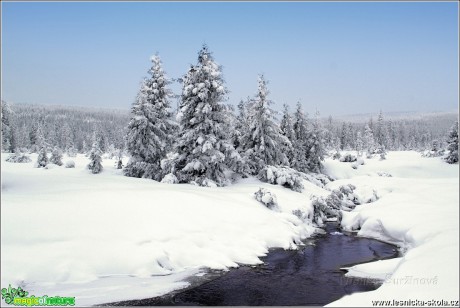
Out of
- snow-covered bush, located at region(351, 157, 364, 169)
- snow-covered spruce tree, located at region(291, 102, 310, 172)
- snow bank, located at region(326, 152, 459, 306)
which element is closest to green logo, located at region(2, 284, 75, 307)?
snow bank, located at region(326, 152, 459, 306)

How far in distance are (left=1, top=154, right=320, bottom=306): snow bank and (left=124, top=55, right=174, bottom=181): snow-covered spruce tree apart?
34.0 ft

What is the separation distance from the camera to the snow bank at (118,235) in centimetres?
1220

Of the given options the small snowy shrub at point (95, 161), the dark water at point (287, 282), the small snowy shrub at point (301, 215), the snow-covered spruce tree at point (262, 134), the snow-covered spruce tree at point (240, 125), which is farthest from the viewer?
the small snowy shrub at point (95, 161)

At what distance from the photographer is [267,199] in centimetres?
2462

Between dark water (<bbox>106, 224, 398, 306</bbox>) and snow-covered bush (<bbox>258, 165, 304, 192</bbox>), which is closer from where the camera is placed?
dark water (<bbox>106, 224, 398, 306</bbox>)

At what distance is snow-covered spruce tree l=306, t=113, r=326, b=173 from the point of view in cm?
5173

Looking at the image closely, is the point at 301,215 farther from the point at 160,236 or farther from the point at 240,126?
the point at 240,126

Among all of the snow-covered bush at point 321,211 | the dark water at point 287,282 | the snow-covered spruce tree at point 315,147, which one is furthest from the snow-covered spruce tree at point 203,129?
the snow-covered spruce tree at point 315,147

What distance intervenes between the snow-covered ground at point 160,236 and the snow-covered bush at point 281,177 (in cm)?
568

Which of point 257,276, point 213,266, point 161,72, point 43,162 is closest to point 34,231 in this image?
point 213,266

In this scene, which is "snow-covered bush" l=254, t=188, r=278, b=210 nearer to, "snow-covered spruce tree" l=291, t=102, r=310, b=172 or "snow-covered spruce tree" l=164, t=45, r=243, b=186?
"snow-covered spruce tree" l=164, t=45, r=243, b=186

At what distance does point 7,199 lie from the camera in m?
15.4

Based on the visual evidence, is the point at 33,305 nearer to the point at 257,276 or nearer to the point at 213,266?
the point at 213,266

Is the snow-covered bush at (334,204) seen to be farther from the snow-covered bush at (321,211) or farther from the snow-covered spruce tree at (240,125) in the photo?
the snow-covered spruce tree at (240,125)
